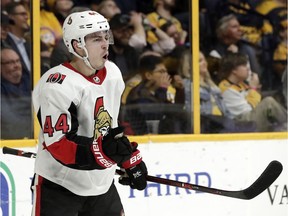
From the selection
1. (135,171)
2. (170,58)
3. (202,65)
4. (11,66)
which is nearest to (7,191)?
(11,66)

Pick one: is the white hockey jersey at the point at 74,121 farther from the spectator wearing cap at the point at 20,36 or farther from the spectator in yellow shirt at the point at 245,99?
the spectator in yellow shirt at the point at 245,99

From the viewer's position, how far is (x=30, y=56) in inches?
159

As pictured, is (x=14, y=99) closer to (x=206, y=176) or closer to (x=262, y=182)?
(x=206, y=176)

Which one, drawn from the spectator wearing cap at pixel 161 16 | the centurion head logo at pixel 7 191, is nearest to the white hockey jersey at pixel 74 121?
the centurion head logo at pixel 7 191

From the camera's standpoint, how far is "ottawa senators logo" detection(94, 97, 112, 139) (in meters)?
2.86

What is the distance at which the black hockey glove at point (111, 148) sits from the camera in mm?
2682

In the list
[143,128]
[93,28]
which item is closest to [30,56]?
[143,128]

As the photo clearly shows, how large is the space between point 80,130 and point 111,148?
0.24m

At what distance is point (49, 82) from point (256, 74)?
7.81 feet

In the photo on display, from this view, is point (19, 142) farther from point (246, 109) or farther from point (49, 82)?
point (246, 109)

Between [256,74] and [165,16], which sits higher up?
[165,16]

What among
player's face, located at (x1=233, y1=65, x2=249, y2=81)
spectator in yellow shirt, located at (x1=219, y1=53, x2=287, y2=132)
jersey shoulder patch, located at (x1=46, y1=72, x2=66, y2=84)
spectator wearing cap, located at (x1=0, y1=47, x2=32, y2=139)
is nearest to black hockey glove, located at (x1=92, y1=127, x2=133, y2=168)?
jersey shoulder patch, located at (x1=46, y1=72, x2=66, y2=84)

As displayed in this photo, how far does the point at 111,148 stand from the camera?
8.78 feet

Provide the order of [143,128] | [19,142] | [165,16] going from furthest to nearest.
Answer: [165,16]
[143,128]
[19,142]
